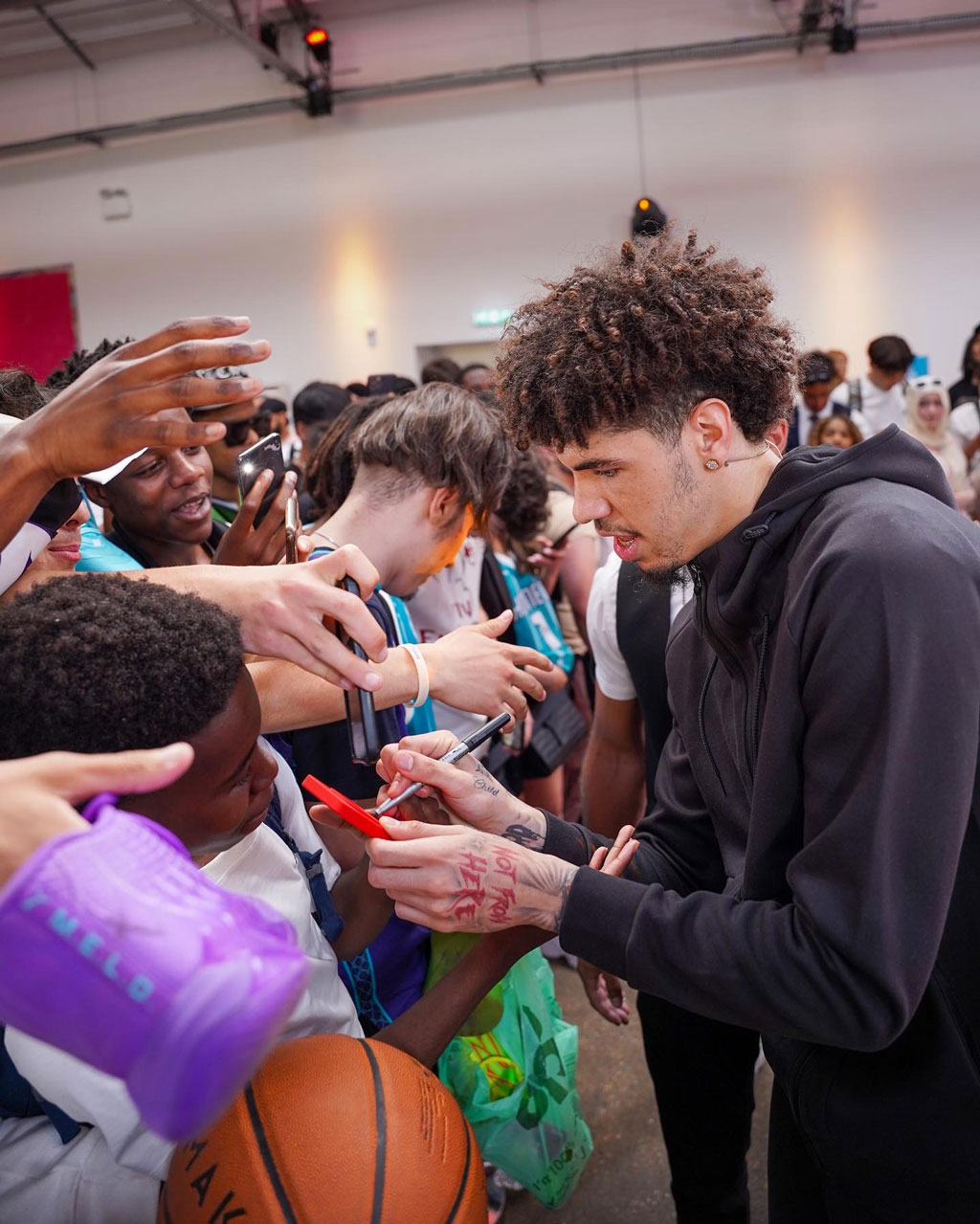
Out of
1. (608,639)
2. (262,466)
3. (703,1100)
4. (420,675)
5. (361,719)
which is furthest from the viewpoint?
(608,639)

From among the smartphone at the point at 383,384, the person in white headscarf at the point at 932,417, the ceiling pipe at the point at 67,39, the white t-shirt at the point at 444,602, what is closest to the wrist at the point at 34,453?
the white t-shirt at the point at 444,602

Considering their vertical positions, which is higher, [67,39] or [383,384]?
[67,39]

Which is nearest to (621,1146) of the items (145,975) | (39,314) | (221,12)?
(145,975)

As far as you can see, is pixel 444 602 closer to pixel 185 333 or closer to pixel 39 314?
pixel 185 333

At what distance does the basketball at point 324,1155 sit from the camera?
113cm

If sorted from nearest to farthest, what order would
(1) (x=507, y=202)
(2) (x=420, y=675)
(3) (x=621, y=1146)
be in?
1. (2) (x=420, y=675)
2. (3) (x=621, y=1146)
3. (1) (x=507, y=202)

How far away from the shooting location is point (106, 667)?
1.09 meters

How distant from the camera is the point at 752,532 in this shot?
1.39 meters

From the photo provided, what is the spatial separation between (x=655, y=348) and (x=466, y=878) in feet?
2.59

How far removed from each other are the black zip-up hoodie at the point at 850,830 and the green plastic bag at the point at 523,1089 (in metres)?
0.53

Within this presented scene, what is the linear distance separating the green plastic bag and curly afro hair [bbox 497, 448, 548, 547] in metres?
1.83

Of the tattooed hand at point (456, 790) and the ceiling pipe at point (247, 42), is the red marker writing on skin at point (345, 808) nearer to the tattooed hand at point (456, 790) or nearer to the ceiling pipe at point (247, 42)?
the tattooed hand at point (456, 790)

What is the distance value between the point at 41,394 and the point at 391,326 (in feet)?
29.6

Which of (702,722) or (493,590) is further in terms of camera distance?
(493,590)
